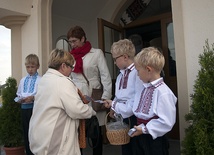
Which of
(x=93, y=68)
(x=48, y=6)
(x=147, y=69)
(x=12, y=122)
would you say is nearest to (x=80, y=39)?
(x=93, y=68)

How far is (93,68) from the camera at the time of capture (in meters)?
3.14

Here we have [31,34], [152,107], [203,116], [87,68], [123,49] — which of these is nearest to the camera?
[152,107]

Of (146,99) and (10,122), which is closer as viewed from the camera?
(146,99)

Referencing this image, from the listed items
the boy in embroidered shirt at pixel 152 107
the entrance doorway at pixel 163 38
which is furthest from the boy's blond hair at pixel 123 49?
the entrance doorway at pixel 163 38

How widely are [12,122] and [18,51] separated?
4.72 ft

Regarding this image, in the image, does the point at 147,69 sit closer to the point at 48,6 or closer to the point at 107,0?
the point at 48,6

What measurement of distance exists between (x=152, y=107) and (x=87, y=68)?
1.45 m

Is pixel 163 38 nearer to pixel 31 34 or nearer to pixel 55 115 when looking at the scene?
pixel 31 34

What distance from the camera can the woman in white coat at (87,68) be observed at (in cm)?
308

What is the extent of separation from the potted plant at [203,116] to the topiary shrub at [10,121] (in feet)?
10.3

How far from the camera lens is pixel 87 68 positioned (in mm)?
3117

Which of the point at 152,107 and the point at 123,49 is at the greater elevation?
the point at 123,49

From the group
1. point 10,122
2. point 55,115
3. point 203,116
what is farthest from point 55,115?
point 10,122

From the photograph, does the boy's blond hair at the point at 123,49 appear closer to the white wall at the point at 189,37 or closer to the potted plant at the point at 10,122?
the white wall at the point at 189,37
